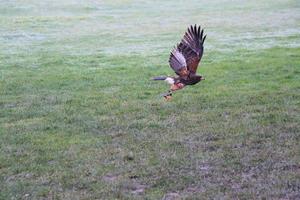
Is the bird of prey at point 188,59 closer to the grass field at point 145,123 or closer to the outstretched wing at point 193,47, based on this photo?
the outstretched wing at point 193,47

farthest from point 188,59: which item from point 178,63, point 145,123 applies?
point 145,123

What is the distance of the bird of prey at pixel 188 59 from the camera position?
117 inches

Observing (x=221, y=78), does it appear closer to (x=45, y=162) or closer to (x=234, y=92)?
(x=234, y=92)

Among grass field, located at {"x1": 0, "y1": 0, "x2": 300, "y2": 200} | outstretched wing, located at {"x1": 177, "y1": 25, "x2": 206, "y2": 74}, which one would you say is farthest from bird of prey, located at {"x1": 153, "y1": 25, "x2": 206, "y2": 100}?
grass field, located at {"x1": 0, "y1": 0, "x2": 300, "y2": 200}

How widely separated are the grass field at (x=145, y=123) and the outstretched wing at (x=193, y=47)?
357 cm

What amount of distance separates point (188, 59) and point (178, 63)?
0.18 feet

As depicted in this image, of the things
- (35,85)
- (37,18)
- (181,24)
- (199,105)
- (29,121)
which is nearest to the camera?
(29,121)

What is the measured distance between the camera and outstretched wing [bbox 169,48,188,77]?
296 centimetres

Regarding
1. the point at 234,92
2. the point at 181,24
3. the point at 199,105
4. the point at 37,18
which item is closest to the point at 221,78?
the point at 234,92

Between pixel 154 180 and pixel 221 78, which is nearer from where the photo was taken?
pixel 154 180

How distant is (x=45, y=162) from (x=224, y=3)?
30701mm

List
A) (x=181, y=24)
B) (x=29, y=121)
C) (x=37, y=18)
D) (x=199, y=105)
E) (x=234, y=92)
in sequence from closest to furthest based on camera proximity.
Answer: (x=29, y=121) < (x=199, y=105) < (x=234, y=92) < (x=181, y=24) < (x=37, y=18)

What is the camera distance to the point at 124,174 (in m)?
7.03

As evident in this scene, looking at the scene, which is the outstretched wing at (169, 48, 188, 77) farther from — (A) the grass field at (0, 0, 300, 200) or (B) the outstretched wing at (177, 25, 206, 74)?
(A) the grass field at (0, 0, 300, 200)
